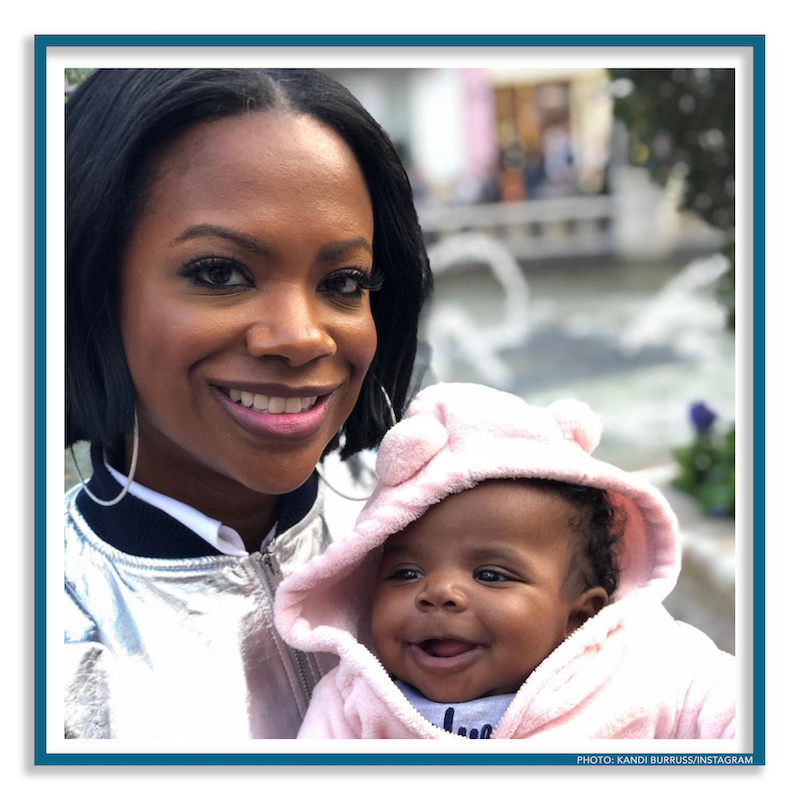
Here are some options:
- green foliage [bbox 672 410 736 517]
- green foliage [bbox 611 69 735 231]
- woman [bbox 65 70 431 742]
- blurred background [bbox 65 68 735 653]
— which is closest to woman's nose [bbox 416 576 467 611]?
woman [bbox 65 70 431 742]

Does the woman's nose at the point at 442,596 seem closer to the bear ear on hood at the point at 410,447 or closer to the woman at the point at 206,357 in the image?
the bear ear on hood at the point at 410,447

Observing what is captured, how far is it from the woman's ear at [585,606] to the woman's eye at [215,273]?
0.76 m

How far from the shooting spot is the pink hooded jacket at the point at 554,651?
1844 millimetres

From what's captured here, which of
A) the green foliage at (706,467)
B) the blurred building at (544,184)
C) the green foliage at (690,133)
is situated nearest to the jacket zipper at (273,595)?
the green foliage at (690,133)

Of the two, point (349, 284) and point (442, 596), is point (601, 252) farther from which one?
point (442, 596)

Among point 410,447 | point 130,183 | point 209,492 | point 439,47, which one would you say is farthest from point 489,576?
point 439,47

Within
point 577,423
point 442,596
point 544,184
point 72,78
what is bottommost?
point 442,596

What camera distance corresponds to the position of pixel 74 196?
76.3 inches

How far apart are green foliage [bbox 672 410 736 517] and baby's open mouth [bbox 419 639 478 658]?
2.51m

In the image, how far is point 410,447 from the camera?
73.9 inches

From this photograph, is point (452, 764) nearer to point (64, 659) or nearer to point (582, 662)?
point (582, 662)

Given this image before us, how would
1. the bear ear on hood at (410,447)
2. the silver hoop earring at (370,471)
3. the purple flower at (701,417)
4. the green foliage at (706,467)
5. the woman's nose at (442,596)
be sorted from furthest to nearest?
the purple flower at (701,417), the green foliage at (706,467), the silver hoop earring at (370,471), the bear ear on hood at (410,447), the woman's nose at (442,596)

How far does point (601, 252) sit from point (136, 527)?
5847mm
